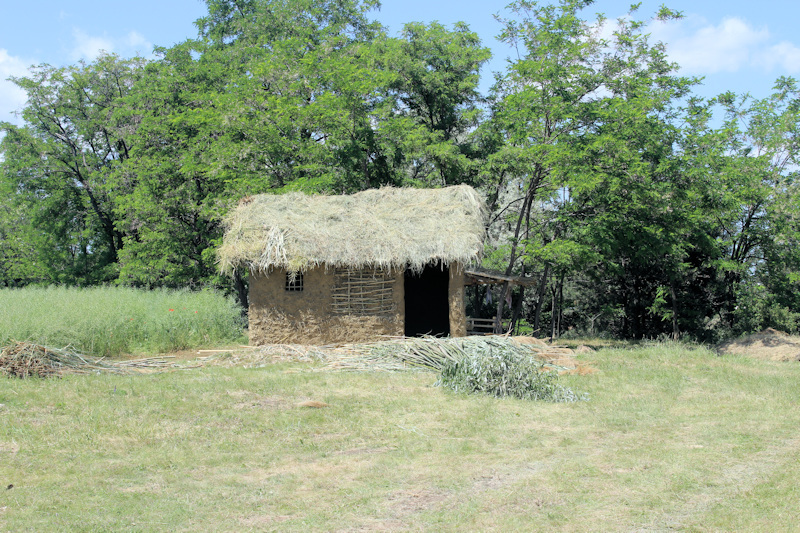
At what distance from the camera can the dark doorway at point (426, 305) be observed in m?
16.7

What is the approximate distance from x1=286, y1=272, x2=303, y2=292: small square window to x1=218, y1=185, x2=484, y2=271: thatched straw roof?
0.70 metres

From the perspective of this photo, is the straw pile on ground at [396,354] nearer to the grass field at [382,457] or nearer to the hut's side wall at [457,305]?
the grass field at [382,457]

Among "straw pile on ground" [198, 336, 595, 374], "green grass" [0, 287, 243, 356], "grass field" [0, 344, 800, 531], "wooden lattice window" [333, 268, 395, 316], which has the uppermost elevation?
"wooden lattice window" [333, 268, 395, 316]

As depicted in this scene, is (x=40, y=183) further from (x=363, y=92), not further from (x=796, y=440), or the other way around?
(x=796, y=440)

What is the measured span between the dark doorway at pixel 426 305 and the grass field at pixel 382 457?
645 centimetres

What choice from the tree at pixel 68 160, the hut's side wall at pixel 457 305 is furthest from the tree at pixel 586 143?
the tree at pixel 68 160

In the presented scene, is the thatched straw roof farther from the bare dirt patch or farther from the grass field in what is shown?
the bare dirt patch

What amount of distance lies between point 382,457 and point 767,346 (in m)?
13.9

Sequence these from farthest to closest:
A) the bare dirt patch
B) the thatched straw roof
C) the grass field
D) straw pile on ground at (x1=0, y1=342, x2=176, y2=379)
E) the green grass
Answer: the bare dirt patch → the thatched straw roof → the green grass → straw pile on ground at (x1=0, y1=342, x2=176, y2=379) → the grass field

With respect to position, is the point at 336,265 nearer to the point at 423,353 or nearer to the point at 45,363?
the point at 423,353

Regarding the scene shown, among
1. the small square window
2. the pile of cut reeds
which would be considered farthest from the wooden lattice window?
the pile of cut reeds

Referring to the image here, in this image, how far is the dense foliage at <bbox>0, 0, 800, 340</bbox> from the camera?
1805 centimetres

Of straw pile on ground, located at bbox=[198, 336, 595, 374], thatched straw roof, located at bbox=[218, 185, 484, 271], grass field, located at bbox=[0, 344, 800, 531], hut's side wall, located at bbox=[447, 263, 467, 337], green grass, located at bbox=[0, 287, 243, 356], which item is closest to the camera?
grass field, located at bbox=[0, 344, 800, 531]

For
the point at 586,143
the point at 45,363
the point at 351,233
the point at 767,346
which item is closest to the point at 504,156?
the point at 586,143
